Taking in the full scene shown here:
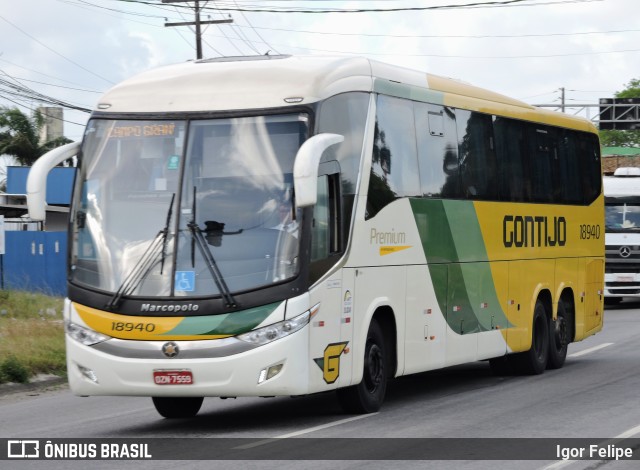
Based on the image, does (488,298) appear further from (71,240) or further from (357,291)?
(71,240)

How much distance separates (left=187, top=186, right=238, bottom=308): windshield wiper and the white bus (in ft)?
75.7

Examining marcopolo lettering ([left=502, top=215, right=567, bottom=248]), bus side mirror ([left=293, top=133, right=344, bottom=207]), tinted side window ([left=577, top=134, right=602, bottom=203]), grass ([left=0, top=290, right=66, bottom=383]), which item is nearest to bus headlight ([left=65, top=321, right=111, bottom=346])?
bus side mirror ([left=293, top=133, right=344, bottom=207])

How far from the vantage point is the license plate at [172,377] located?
11.5m

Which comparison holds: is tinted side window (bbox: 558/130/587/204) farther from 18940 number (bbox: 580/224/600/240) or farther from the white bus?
the white bus

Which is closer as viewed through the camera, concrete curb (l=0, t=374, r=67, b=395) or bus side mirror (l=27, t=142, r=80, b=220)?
bus side mirror (l=27, t=142, r=80, b=220)

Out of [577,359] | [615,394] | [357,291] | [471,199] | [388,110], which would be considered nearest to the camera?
[357,291]

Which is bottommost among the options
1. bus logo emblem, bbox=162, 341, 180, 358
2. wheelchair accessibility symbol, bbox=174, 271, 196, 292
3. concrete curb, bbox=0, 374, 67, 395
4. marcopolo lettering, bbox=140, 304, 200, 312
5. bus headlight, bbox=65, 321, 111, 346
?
concrete curb, bbox=0, 374, 67, 395

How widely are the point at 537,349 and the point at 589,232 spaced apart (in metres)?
2.95

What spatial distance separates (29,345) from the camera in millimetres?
19500

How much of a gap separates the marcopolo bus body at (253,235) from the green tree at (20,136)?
47199 millimetres

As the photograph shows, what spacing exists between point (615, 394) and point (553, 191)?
4822 mm

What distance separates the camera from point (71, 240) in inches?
486

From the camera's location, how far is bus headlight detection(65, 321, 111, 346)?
11914 millimetres

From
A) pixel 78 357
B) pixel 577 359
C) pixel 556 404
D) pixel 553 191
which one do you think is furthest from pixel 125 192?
pixel 577 359
